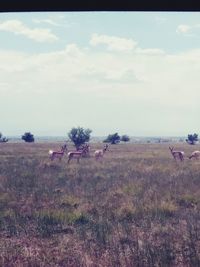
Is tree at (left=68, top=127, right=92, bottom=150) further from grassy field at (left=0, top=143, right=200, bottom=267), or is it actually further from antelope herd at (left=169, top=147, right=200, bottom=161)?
grassy field at (left=0, top=143, right=200, bottom=267)

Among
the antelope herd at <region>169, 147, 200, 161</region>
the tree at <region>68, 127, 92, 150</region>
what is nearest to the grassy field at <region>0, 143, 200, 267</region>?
the antelope herd at <region>169, 147, 200, 161</region>

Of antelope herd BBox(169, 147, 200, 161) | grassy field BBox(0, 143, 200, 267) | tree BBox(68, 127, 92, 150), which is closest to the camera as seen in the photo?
grassy field BBox(0, 143, 200, 267)

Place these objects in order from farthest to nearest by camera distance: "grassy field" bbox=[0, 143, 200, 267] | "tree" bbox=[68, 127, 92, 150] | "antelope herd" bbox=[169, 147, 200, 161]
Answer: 1. "tree" bbox=[68, 127, 92, 150]
2. "antelope herd" bbox=[169, 147, 200, 161]
3. "grassy field" bbox=[0, 143, 200, 267]

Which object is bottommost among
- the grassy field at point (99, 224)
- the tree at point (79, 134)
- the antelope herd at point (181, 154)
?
the grassy field at point (99, 224)

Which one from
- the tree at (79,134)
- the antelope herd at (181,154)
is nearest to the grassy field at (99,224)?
the antelope herd at (181,154)

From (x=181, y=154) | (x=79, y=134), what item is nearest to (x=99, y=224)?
(x=181, y=154)

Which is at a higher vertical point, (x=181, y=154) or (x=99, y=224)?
(x=181, y=154)

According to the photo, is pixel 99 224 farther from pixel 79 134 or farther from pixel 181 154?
pixel 79 134

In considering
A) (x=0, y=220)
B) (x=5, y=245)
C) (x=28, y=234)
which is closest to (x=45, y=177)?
(x=0, y=220)

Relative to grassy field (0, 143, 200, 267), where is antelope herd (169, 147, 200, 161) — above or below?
above

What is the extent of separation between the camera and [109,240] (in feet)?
24.5

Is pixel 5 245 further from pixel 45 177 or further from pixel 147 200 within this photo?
pixel 45 177

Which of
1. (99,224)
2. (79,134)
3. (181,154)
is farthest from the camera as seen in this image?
(79,134)

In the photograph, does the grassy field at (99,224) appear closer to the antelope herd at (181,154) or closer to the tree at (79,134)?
the antelope herd at (181,154)
